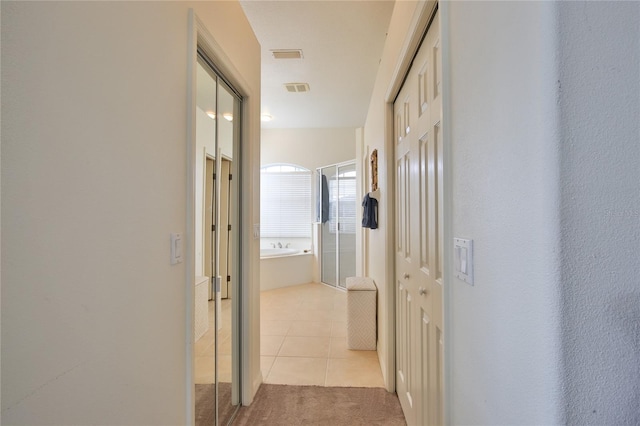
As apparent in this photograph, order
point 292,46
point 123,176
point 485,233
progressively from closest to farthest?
point 485,233 < point 123,176 < point 292,46

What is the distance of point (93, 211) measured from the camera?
74cm

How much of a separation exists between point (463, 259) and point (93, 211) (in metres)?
0.96

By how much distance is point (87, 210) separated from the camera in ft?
2.36

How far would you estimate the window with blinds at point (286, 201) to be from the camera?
19.2 ft

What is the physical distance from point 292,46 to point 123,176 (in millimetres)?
2444

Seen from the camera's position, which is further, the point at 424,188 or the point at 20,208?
the point at 424,188

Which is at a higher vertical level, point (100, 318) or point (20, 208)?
point (20, 208)

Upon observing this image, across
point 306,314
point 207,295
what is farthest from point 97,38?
point 306,314

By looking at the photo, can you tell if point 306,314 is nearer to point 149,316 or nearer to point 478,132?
point 149,316

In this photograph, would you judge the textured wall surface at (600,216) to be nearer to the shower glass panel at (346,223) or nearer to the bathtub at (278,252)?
the shower glass panel at (346,223)

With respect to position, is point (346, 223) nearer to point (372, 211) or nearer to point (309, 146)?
point (309, 146)

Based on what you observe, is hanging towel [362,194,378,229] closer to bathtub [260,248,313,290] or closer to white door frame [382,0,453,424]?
white door frame [382,0,453,424]

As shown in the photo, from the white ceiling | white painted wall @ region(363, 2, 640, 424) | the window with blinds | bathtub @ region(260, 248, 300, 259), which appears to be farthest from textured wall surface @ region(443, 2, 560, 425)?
the window with blinds

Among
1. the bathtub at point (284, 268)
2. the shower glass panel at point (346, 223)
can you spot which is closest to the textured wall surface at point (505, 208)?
the shower glass panel at point (346, 223)
